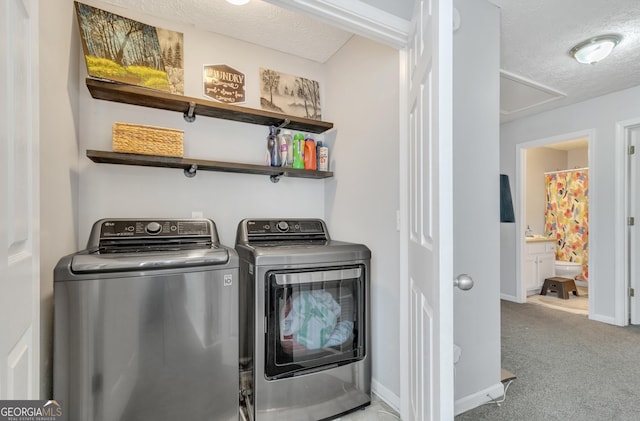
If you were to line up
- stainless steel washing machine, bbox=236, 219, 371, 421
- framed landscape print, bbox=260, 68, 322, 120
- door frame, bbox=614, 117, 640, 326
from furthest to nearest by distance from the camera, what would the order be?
door frame, bbox=614, 117, 640, 326, framed landscape print, bbox=260, 68, 322, 120, stainless steel washing machine, bbox=236, 219, 371, 421

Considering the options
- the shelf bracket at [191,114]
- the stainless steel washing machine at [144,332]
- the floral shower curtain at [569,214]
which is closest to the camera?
the stainless steel washing machine at [144,332]

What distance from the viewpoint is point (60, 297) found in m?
1.19

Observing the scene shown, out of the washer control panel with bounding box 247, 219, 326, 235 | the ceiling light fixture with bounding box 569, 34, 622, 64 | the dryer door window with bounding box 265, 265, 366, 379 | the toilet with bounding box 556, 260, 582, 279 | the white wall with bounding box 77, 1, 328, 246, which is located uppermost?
the ceiling light fixture with bounding box 569, 34, 622, 64

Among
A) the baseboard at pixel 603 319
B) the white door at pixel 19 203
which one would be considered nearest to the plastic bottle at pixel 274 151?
the white door at pixel 19 203

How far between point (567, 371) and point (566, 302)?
96.4 inches

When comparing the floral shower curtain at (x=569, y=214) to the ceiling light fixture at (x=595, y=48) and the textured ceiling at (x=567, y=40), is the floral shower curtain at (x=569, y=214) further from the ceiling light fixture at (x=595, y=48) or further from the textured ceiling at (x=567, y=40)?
the ceiling light fixture at (x=595, y=48)

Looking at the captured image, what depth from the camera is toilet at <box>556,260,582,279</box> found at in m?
4.54

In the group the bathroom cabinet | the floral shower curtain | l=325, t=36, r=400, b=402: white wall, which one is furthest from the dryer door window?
the floral shower curtain

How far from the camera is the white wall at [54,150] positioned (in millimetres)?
1211

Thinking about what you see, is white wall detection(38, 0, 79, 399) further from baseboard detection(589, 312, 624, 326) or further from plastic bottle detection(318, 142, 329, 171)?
baseboard detection(589, 312, 624, 326)

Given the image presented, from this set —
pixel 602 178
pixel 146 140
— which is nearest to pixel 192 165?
pixel 146 140

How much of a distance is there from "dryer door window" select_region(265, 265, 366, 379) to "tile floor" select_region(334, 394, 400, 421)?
31cm

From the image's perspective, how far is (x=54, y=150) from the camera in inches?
52.5

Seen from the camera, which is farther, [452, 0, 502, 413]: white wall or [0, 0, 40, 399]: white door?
[452, 0, 502, 413]: white wall
